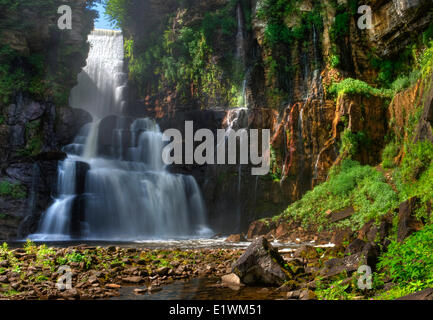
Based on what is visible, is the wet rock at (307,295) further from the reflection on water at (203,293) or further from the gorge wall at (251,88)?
the gorge wall at (251,88)

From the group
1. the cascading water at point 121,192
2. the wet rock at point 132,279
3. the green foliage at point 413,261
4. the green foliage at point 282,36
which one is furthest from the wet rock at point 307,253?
the green foliage at point 282,36

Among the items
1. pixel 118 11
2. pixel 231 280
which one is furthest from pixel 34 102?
pixel 231 280

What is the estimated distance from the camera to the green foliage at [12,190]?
731 inches

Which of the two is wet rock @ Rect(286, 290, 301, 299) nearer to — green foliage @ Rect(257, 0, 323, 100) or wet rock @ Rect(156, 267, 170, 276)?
wet rock @ Rect(156, 267, 170, 276)

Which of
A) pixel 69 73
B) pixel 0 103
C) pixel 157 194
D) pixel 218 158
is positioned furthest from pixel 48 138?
pixel 218 158

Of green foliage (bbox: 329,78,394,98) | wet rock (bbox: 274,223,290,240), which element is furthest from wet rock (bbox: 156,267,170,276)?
green foliage (bbox: 329,78,394,98)

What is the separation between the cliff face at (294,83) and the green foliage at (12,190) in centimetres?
952

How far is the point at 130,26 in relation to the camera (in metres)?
33.7

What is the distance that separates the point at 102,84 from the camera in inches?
1443

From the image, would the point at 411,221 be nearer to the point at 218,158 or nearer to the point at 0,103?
the point at 218,158

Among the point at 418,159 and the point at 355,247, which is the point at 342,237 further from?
the point at 355,247

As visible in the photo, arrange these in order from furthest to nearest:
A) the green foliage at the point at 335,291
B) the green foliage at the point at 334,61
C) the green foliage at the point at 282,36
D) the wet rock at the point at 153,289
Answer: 1. the green foliage at the point at 282,36
2. the green foliage at the point at 334,61
3. the wet rock at the point at 153,289
4. the green foliage at the point at 335,291

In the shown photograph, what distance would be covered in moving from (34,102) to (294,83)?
17.3m
